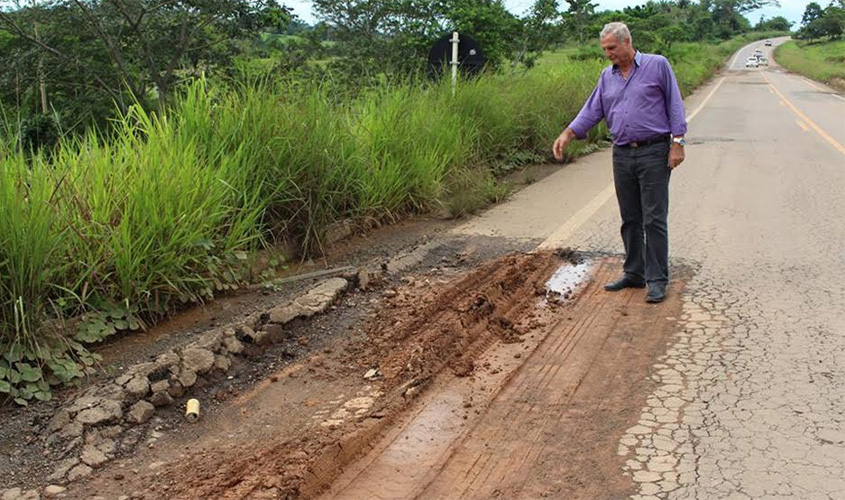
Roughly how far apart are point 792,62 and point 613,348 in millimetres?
71286

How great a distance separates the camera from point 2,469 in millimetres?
3035

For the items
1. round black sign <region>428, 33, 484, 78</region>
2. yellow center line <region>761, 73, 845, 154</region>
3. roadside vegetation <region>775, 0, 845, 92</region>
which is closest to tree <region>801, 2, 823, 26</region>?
roadside vegetation <region>775, 0, 845, 92</region>

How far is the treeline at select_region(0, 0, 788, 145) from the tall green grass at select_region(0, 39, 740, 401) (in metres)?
2.29

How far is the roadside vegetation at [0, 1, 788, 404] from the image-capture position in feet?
12.8

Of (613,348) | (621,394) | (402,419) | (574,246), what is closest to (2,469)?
(402,419)

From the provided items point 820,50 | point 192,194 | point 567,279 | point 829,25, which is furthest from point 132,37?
point 829,25

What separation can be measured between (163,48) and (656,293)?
33.2ft

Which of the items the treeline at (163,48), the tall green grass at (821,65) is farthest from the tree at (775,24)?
the treeline at (163,48)

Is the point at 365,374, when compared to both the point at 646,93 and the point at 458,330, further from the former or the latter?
the point at 646,93

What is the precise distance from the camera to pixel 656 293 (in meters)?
5.15

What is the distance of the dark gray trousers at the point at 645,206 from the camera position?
5195 millimetres

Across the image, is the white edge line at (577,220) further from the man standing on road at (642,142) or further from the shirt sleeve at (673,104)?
the shirt sleeve at (673,104)

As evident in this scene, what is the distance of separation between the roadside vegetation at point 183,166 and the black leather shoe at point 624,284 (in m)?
2.28

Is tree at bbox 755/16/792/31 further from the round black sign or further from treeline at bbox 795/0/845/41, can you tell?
the round black sign
